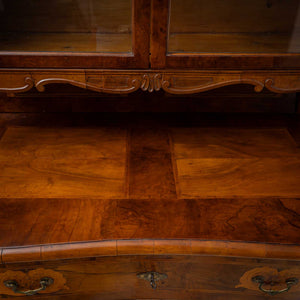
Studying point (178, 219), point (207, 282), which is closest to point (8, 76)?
point (178, 219)

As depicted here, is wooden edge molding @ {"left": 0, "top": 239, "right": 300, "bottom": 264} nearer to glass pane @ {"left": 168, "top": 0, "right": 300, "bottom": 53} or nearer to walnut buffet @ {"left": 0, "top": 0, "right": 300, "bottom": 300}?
walnut buffet @ {"left": 0, "top": 0, "right": 300, "bottom": 300}

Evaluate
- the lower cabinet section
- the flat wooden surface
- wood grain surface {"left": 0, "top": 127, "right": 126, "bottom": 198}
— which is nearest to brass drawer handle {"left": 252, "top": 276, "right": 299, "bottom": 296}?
the lower cabinet section

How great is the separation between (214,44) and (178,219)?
36 centimetres

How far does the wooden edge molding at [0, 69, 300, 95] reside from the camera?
25.0 inches

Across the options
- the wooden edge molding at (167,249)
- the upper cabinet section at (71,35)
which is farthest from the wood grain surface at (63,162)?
the upper cabinet section at (71,35)

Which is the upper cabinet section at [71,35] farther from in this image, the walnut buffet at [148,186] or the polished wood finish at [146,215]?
the polished wood finish at [146,215]

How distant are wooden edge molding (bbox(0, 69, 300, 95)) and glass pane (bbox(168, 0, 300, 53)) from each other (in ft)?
0.16

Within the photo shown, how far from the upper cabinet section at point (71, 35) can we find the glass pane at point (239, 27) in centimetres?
9

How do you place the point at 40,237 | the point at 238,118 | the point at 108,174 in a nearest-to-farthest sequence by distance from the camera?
the point at 40,237 < the point at 108,174 < the point at 238,118

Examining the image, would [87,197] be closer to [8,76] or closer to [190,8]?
[8,76]

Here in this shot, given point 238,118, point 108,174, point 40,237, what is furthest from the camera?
point 238,118

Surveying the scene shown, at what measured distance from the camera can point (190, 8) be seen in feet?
2.03

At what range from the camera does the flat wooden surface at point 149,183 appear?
1.91 feet

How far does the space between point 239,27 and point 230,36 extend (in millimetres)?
30
